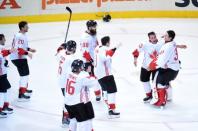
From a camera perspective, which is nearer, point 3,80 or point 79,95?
point 79,95

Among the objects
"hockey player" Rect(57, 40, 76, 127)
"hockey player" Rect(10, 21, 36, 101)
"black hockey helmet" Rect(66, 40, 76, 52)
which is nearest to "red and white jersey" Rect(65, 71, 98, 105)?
"hockey player" Rect(57, 40, 76, 127)

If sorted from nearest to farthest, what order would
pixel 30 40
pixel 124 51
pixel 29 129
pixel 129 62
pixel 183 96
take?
pixel 29 129 → pixel 183 96 → pixel 129 62 → pixel 124 51 → pixel 30 40

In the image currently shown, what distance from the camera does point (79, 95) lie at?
5.82m

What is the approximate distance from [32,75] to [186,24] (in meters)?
5.62

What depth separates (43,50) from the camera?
11539 mm

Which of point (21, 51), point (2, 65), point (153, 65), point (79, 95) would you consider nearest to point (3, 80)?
point (2, 65)

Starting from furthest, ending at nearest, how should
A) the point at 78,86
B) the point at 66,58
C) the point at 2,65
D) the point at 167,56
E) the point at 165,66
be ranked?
the point at 165,66
the point at 167,56
the point at 2,65
the point at 66,58
the point at 78,86

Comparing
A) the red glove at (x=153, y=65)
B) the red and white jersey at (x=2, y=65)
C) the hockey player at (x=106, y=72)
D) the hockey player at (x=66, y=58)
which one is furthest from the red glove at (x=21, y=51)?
the red glove at (x=153, y=65)

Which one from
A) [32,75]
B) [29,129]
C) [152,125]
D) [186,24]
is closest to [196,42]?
[186,24]

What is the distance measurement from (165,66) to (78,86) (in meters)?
2.29

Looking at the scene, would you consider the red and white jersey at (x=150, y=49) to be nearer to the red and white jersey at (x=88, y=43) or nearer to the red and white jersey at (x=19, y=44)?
the red and white jersey at (x=88, y=43)

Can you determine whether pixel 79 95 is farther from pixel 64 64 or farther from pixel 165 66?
pixel 165 66

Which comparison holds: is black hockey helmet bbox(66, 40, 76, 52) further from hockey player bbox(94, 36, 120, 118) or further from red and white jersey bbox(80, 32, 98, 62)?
red and white jersey bbox(80, 32, 98, 62)

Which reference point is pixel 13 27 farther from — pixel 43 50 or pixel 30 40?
pixel 43 50
